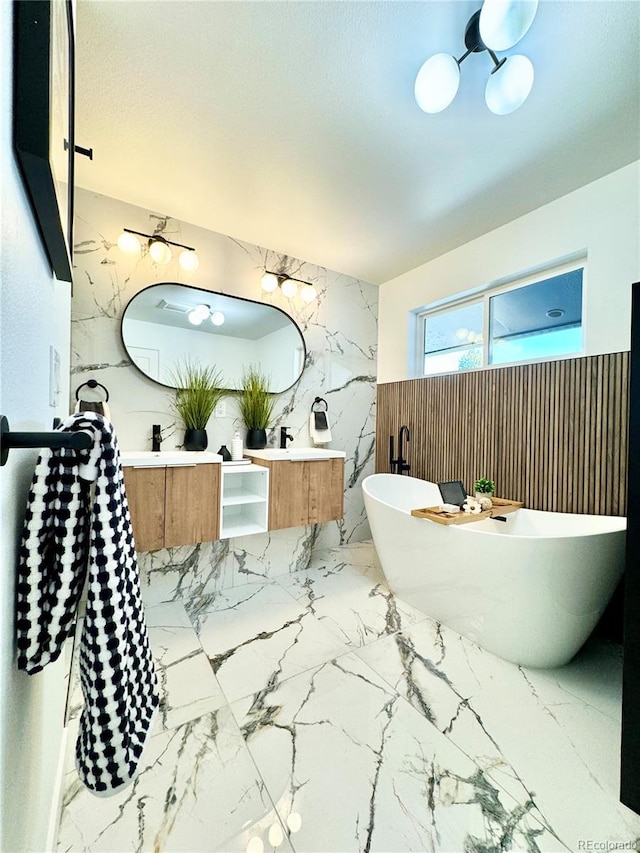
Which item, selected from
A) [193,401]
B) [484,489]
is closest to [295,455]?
[193,401]

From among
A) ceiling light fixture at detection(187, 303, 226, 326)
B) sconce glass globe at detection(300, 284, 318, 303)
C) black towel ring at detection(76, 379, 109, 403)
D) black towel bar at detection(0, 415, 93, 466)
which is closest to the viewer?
black towel bar at detection(0, 415, 93, 466)

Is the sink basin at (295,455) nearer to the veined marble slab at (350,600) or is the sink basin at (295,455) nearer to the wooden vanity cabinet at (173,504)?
the wooden vanity cabinet at (173,504)

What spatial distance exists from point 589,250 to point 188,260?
2.51m

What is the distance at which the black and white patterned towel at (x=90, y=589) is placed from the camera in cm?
50

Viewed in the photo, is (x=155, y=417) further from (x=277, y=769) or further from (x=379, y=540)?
(x=277, y=769)

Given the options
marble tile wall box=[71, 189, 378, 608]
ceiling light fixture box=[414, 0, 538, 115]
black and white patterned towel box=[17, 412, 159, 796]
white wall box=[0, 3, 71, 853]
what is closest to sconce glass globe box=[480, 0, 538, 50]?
ceiling light fixture box=[414, 0, 538, 115]

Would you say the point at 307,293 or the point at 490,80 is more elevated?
the point at 490,80

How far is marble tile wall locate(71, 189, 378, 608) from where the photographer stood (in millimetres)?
2127

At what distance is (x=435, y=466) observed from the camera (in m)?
2.94

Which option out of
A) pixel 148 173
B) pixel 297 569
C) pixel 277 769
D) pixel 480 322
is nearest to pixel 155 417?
pixel 148 173

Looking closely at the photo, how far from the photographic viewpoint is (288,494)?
2.41 m

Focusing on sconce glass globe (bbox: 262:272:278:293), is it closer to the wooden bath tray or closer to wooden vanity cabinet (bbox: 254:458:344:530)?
wooden vanity cabinet (bbox: 254:458:344:530)

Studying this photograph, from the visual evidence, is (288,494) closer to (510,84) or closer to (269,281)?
(269,281)

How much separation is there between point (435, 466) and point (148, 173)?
285cm
